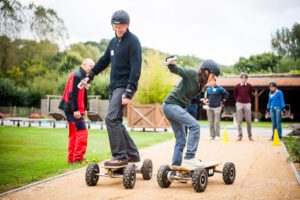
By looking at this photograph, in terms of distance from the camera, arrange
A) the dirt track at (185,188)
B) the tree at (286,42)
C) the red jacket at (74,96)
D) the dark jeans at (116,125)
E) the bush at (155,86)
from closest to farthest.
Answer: the dirt track at (185,188) → the dark jeans at (116,125) → the red jacket at (74,96) → the bush at (155,86) → the tree at (286,42)

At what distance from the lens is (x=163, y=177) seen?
590 centimetres

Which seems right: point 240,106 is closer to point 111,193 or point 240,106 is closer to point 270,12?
point 270,12

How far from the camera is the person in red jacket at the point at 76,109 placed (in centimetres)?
830

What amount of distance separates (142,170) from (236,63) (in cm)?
6176

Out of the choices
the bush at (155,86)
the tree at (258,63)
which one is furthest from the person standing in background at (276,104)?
the tree at (258,63)

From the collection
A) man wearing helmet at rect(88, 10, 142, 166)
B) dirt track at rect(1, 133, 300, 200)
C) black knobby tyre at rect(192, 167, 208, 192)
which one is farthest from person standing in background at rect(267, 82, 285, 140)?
black knobby tyre at rect(192, 167, 208, 192)

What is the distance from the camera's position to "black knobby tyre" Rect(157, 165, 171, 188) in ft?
19.3

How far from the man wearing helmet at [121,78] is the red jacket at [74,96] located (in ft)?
6.77

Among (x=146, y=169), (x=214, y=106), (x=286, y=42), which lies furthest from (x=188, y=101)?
(x=286, y=42)

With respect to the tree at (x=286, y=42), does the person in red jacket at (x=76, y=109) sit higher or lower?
lower

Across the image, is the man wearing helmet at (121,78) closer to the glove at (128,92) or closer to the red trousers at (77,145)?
the glove at (128,92)

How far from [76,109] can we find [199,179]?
3506 millimetres

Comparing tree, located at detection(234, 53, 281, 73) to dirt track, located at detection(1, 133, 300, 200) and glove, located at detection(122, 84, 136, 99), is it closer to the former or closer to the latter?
dirt track, located at detection(1, 133, 300, 200)

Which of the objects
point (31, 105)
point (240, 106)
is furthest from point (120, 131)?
point (31, 105)
